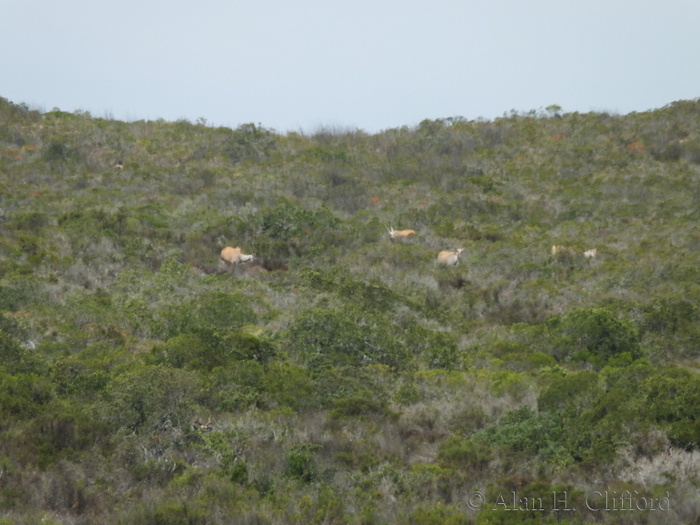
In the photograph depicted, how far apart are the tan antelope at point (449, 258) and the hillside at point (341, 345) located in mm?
261

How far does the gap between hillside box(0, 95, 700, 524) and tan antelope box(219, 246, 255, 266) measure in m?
0.36

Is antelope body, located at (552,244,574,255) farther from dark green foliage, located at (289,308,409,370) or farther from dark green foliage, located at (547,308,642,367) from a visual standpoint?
dark green foliage, located at (289,308,409,370)

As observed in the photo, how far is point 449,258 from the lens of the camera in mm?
13484

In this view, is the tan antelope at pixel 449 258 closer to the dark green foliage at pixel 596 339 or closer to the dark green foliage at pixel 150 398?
the dark green foliage at pixel 596 339

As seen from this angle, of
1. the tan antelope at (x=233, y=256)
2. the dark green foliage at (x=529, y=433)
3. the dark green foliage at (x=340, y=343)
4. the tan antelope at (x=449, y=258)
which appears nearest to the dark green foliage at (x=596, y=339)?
the dark green foliage at (x=340, y=343)

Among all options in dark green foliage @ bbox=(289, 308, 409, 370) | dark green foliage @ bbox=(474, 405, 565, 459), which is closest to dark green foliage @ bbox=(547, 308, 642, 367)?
dark green foliage @ bbox=(289, 308, 409, 370)

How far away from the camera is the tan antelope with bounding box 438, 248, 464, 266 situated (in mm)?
13445

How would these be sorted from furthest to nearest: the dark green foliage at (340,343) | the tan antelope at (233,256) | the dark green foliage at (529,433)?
1. the tan antelope at (233,256)
2. the dark green foliage at (340,343)
3. the dark green foliage at (529,433)

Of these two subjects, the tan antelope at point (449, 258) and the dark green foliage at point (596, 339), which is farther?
the tan antelope at point (449, 258)

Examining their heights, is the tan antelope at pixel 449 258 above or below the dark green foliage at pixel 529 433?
above

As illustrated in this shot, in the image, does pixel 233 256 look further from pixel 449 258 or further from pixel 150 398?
pixel 150 398

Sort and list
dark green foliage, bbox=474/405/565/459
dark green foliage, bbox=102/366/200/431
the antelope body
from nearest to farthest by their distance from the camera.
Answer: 1. dark green foliage, bbox=474/405/565/459
2. dark green foliage, bbox=102/366/200/431
3. the antelope body

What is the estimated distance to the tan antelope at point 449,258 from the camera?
1345 cm

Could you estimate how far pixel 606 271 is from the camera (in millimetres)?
12328
